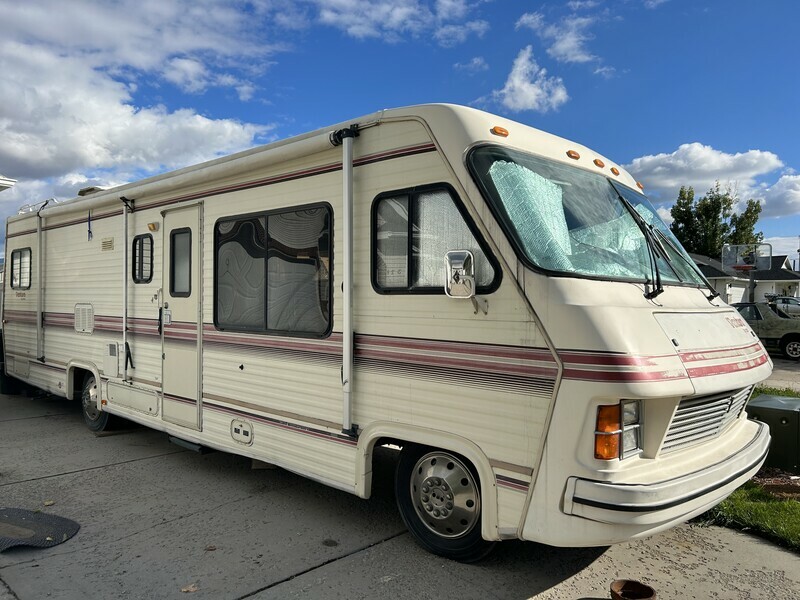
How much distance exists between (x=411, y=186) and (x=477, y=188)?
0.52 metres


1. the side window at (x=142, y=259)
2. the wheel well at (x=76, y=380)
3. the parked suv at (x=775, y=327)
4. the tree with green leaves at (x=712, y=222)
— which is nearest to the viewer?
the side window at (x=142, y=259)

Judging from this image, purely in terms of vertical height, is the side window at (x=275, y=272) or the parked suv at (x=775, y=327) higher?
the side window at (x=275, y=272)

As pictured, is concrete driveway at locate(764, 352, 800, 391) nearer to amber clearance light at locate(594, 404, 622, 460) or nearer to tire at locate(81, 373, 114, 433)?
amber clearance light at locate(594, 404, 622, 460)

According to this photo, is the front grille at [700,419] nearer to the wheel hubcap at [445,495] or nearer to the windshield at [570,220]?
the windshield at [570,220]

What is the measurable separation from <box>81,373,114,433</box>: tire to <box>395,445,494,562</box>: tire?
14.7ft

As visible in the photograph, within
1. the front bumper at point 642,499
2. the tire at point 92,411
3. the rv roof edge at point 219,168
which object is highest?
the rv roof edge at point 219,168

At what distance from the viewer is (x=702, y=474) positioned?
316cm

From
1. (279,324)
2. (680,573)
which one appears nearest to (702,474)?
(680,573)

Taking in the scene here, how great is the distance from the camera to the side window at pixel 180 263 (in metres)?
5.55

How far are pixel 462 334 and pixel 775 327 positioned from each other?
1513cm

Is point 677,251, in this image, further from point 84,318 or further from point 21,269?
point 21,269

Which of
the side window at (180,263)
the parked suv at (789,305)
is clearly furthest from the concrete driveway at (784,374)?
the side window at (180,263)

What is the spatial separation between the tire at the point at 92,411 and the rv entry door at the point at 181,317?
1645 mm

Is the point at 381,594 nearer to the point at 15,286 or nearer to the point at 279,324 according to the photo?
the point at 279,324
